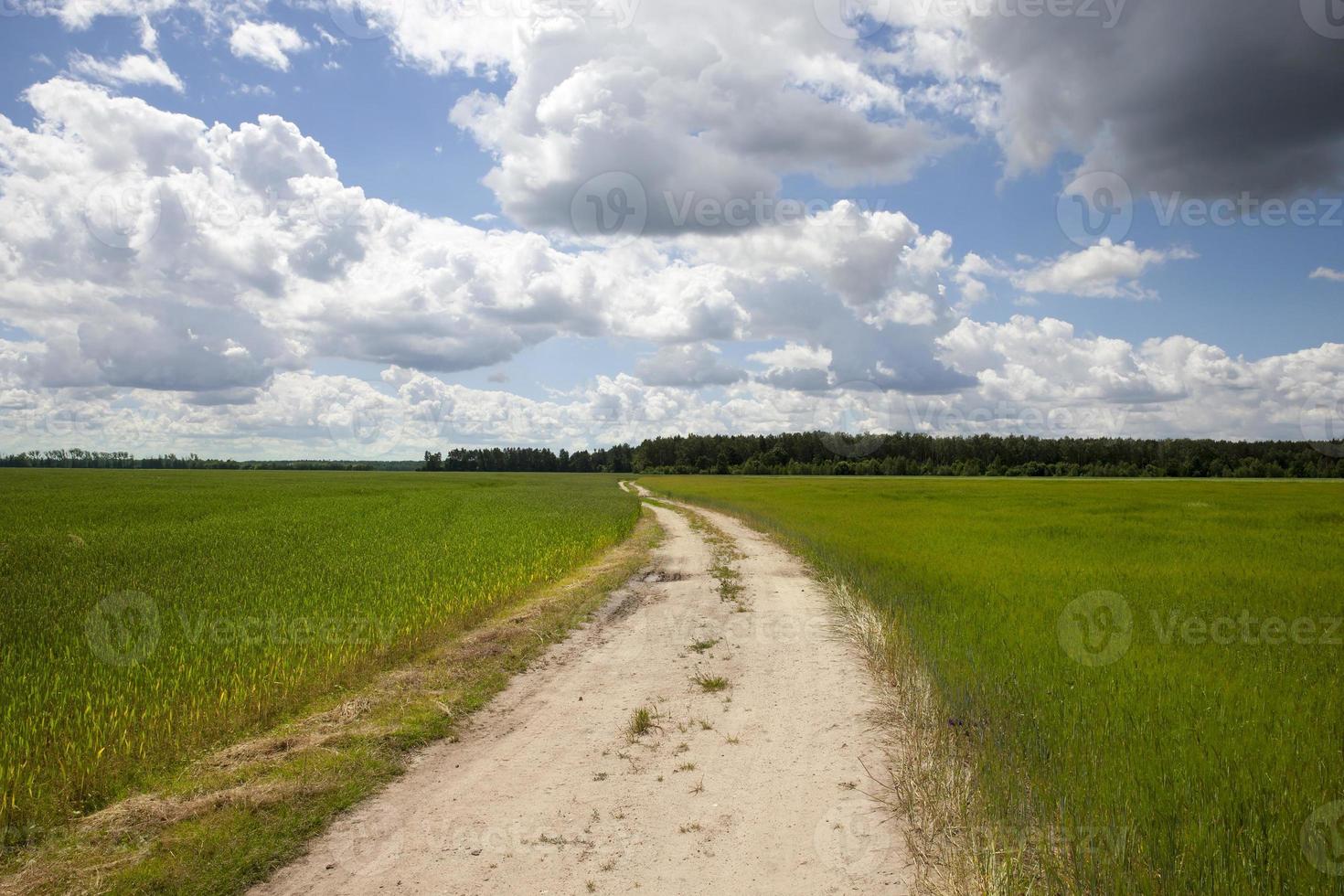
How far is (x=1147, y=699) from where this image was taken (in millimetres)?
7066

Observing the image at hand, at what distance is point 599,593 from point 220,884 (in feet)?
34.8

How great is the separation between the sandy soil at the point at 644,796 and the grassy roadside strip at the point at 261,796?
0.94ft

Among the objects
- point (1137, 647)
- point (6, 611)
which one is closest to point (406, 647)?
point (6, 611)

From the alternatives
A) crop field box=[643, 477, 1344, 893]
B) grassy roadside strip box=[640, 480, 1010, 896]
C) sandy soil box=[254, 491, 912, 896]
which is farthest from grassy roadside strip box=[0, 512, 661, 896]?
crop field box=[643, 477, 1344, 893]

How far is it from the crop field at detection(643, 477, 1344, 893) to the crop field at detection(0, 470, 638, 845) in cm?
709
